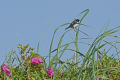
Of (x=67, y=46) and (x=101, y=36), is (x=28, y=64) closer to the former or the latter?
(x=67, y=46)

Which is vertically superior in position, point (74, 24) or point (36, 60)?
point (74, 24)

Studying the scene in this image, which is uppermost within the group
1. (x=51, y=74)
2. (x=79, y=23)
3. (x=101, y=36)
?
(x=79, y=23)

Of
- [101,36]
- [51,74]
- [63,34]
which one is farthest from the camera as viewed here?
[63,34]

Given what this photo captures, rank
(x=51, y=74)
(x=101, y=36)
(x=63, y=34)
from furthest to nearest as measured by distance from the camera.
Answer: (x=63, y=34) → (x=51, y=74) → (x=101, y=36)

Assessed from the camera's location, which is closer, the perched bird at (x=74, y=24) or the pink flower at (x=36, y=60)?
the pink flower at (x=36, y=60)

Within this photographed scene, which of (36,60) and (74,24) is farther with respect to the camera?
(74,24)

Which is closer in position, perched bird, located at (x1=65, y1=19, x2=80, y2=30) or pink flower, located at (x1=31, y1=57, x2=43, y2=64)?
pink flower, located at (x1=31, y1=57, x2=43, y2=64)

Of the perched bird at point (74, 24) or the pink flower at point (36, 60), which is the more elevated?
the perched bird at point (74, 24)

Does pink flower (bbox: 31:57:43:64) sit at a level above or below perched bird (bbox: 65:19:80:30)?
below

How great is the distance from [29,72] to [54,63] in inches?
12.1

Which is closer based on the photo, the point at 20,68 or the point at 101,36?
the point at 101,36

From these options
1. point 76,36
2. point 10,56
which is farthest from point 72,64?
point 10,56

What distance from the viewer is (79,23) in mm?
5047

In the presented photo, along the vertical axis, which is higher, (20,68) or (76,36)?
(76,36)
